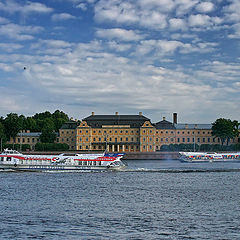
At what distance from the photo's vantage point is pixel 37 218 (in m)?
31.4

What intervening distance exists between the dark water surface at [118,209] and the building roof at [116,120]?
300 feet

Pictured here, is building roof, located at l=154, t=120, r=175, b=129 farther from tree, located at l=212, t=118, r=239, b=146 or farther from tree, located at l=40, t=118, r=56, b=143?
tree, located at l=40, t=118, r=56, b=143

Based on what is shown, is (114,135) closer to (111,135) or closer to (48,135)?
(111,135)

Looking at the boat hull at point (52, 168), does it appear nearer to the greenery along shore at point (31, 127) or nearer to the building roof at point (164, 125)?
the greenery along shore at point (31, 127)

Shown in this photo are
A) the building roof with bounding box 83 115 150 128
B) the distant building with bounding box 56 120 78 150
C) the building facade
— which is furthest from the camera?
the distant building with bounding box 56 120 78 150

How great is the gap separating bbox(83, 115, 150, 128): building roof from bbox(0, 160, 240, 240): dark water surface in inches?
3603

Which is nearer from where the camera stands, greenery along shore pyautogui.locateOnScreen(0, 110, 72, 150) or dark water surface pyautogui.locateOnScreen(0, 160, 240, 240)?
dark water surface pyautogui.locateOnScreen(0, 160, 240, 240)

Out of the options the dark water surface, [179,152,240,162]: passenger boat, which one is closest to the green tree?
[179,152,240,162]: passenger boat

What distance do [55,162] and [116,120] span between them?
262ft

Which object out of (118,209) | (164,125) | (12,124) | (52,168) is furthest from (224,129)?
(118,209)

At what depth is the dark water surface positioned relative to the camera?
2766cm

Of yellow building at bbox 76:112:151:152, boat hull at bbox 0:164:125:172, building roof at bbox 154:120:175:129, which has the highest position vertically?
building roof at bbox 154:120:175:129

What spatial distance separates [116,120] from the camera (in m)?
148

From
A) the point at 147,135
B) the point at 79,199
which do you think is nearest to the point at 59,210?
the point at 79,199
